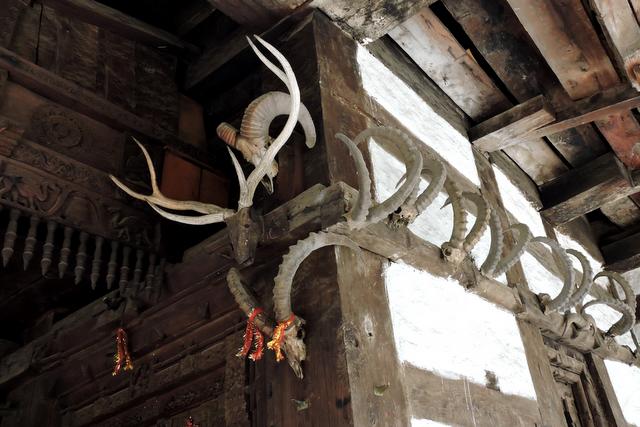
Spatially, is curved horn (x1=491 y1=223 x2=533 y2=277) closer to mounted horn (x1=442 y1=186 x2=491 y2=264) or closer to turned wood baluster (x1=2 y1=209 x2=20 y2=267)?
mounted horn (x1=442 y1=186 x2=491 y2=264)

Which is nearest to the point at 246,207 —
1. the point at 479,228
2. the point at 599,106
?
the point at 479,228

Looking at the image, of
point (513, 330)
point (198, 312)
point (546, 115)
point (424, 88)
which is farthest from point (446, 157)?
point (198, 312)

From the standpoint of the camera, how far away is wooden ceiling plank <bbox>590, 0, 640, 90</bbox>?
3.03 m

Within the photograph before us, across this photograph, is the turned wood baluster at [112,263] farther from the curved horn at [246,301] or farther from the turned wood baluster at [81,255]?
the curved horn at [246,301]

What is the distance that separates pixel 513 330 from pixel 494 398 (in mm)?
688

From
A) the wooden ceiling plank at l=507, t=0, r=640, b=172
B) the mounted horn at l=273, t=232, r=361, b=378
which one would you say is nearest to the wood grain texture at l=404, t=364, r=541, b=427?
the mounted horn at l=273, t=232, r=361, b=378

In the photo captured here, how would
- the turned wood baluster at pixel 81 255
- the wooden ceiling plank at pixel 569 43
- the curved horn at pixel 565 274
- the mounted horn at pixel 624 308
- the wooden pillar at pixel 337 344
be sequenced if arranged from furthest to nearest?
the mounted horn at pixel 624 308
the curved horn at pixel 565 274
the wooden ceiling plank at pixel 569 43
the turned wood baluster at pixel 81 255
the wooden pillar at pixel 337 344

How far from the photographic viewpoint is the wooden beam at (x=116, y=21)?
9.52ft

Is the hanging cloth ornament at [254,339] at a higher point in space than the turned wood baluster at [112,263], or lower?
lower

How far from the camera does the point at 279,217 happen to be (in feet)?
7.29

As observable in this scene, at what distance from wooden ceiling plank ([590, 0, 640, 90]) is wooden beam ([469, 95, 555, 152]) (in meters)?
0.63

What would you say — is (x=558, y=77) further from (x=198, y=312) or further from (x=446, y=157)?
(x=198, y=312)

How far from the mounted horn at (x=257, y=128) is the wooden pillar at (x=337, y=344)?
23 centimetres

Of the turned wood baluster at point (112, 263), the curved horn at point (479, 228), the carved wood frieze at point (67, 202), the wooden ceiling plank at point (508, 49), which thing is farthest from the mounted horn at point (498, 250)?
the turned wood baluster at point (112, 263)
